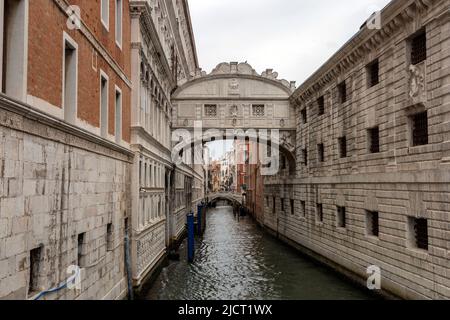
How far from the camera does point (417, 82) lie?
10.3 meters

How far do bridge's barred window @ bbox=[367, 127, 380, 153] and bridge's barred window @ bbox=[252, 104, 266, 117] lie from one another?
923 cm

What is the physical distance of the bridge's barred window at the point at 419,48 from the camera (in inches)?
404

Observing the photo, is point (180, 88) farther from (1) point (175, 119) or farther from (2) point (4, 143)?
(2) point (4, 143)

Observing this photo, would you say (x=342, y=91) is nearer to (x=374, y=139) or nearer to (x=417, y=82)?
(x=374, y=139)

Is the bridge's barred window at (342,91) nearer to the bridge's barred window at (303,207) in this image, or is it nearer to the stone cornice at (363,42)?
the stone cornice at (363,42)

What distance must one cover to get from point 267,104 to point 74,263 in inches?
637

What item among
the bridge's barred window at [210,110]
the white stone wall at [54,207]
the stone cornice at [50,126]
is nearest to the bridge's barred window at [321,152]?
the bridge's barred window at [210,110]

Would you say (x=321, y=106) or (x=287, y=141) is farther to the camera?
(x=287, y=141)

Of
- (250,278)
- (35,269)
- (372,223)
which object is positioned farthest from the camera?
(250,278)

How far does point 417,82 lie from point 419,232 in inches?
141

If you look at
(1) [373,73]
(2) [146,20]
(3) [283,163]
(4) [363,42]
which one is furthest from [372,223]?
(3) [283,163]

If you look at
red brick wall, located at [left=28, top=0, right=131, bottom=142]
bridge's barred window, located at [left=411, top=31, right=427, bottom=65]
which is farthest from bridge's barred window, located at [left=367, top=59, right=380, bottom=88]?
red brick wall, located at [left=28, top=0, right=131, bottom=142]

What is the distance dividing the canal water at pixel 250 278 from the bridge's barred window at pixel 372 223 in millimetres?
1726

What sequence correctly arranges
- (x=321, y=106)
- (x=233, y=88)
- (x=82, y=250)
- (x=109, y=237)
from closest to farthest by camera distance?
(x=82, y=250), (x=109, y=237), (x=321, y=106), (x=233, y=88)
